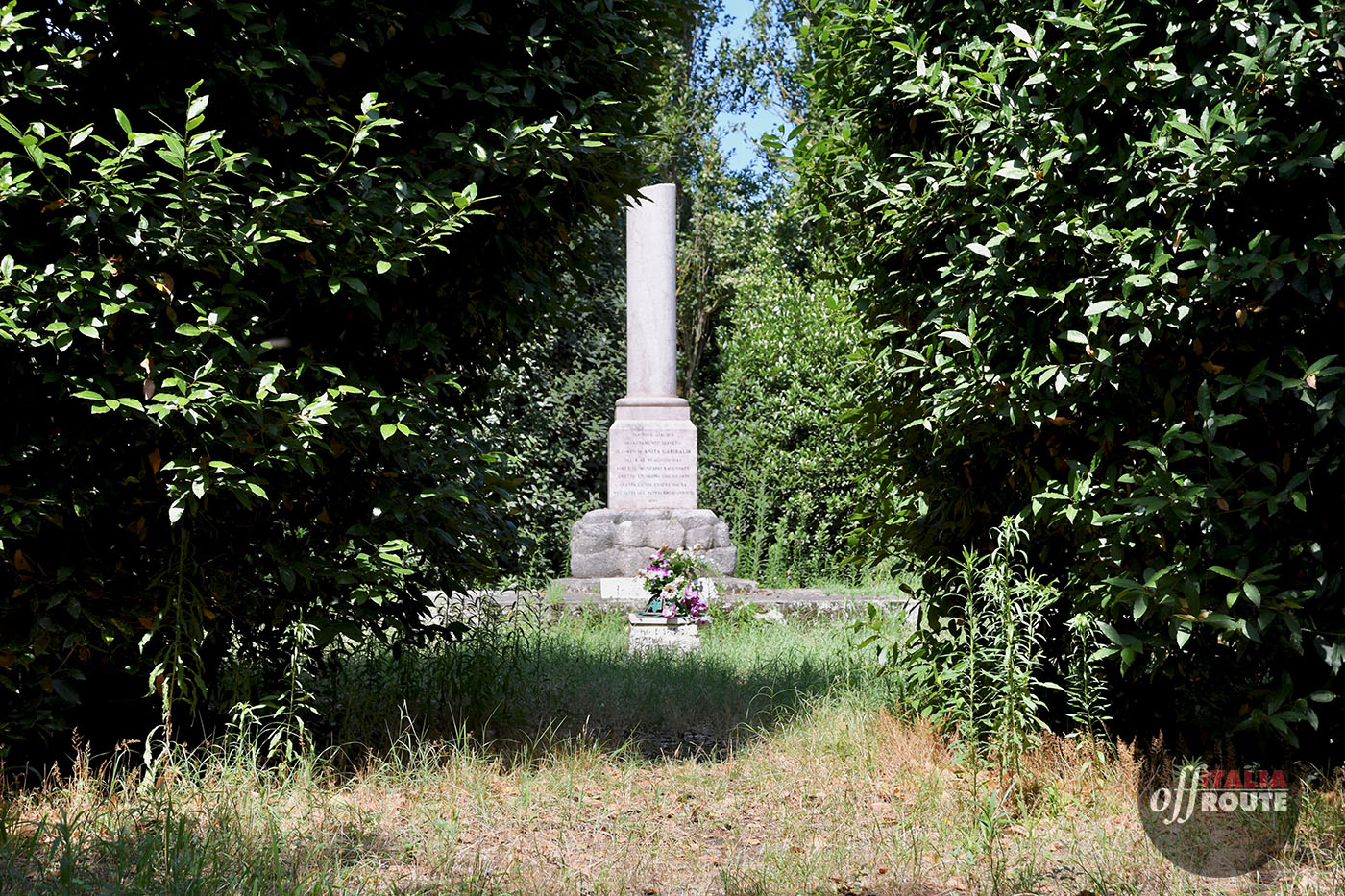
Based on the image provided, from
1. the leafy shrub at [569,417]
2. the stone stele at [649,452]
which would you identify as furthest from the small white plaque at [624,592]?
the leafy shrub at [569,417]

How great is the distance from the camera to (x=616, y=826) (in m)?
3.53

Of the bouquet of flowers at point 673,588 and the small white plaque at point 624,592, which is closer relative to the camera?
the bouquet of flowers at point 673,588

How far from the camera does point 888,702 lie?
4770mm

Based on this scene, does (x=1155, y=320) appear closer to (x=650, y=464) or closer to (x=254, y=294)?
(x=254, y=294)

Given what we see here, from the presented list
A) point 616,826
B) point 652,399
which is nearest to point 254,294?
point 616,826

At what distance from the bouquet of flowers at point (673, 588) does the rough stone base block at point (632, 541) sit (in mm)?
2533

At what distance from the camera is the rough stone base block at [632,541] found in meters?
10.1

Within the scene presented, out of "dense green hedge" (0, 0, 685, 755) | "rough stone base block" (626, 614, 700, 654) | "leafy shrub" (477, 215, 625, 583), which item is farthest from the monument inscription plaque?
"dense green hedge" (0, 0, 685, 755)

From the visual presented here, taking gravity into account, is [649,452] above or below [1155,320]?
below

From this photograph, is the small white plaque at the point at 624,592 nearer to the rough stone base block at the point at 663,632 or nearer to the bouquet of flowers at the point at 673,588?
the bouquet of flowers at the point at 673,588

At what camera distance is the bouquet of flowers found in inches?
280

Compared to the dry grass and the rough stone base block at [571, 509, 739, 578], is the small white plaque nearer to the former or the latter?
the rough stone base block at [571, 509, 739, 578]

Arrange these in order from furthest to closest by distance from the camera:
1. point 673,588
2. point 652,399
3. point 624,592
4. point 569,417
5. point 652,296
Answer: point 569,417
point 652,296
point 652,399
point 624,592
point 673,588

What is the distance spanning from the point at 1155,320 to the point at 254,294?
3.00 meters
